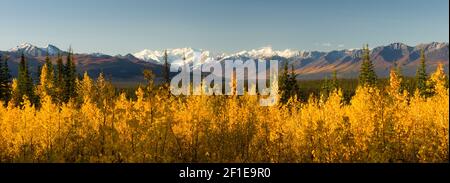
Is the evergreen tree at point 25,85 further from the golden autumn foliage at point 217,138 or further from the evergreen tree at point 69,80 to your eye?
the golden autumn foliage at point 217,138

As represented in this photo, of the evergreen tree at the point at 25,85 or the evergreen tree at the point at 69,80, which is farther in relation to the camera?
the evergreen tree at the point at 25,85

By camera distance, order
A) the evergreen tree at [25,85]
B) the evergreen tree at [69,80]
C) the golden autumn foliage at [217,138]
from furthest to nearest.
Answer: the evergreen tree at [25,85], the evergreen tree at [69,80], the golden autumn foliage at [217,138]

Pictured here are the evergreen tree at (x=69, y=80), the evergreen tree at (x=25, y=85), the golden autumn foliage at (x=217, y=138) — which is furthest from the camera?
the evergreen tree at (x=25, y=85)

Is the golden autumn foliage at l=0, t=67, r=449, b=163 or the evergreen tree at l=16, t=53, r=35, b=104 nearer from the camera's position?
the golden autumn foliage at l=0, t=67, r=449, b=163

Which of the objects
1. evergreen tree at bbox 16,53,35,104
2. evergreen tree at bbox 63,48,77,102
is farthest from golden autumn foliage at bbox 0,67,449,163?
evergreen tree at bbox 16,53,35,104

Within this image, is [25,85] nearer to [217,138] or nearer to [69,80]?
[69,80]

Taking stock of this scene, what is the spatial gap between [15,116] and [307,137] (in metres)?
20.7

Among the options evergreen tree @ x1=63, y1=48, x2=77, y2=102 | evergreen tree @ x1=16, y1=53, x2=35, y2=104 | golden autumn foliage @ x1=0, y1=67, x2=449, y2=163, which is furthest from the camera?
evergreen tree @ x1=16, y1=53, x2=35, y2=104

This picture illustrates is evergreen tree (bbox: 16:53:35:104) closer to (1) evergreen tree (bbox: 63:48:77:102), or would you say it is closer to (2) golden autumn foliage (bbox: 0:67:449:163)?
(1) evergreen tree (bbox: 63:48:77:102)

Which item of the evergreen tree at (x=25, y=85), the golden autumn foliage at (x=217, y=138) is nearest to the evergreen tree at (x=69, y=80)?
the evergreen tree at (x=25, y=85)

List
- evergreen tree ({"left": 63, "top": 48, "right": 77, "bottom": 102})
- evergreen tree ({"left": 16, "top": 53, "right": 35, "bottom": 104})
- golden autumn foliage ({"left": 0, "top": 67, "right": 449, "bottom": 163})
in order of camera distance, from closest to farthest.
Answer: golden autumn foliage ({"left": 0, "top": 67, "right": 449, "bottom": 163}), evergreen tree ({"left": 63, "top": 48, "right": 77, "bottom": 102}), evergreen tree ({"left": 16, "top": 53, "right": 35, "bottom": 104})
